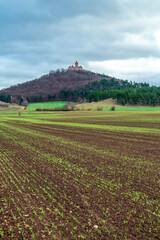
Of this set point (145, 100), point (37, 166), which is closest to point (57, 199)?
point (37, 166)

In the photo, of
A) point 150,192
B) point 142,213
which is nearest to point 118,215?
point 142,213

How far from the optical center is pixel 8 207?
8.30m

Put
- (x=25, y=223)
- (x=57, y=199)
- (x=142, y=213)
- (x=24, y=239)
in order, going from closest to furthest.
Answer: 1. (x=24, y=239)
2. (x=25, y=223)
3. (x=142, y=213)
4. (x=57, y=199)

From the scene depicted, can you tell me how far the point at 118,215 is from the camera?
302 inches

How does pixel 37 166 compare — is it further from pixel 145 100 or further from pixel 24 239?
pixel 145 100

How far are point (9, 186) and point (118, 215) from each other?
5.81 m

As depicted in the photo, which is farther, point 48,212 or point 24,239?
point 48,212

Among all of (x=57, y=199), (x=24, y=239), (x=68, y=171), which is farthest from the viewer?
(x=68, y=171)

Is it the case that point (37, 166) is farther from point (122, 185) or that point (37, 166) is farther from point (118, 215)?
point (118, 215)

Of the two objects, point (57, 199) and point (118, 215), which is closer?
point (118, 215)

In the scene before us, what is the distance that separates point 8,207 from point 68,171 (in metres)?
5.01

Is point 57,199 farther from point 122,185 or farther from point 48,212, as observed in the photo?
point 122,185

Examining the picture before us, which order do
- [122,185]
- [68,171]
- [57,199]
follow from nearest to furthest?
[57,199] < [122,185] < [68,171]

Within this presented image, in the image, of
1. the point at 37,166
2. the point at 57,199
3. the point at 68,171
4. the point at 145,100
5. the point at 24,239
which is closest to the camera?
the point at 24,239
